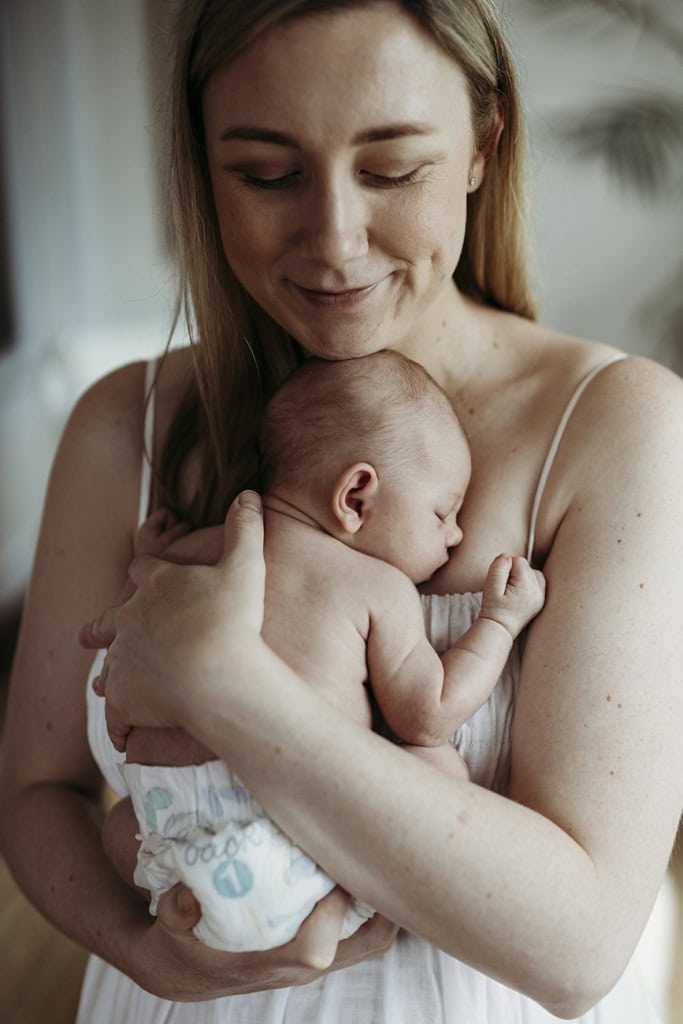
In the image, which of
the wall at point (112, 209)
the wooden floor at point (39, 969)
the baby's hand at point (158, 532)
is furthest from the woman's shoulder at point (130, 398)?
the wall at point (112, 209)

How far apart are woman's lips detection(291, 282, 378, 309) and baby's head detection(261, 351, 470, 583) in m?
0.08

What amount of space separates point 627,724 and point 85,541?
2.50ft

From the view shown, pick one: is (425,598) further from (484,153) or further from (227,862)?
(484,153)

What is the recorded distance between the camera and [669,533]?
3.66 ft

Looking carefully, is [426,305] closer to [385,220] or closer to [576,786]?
[385,220]

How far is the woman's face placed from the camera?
1.05 metres

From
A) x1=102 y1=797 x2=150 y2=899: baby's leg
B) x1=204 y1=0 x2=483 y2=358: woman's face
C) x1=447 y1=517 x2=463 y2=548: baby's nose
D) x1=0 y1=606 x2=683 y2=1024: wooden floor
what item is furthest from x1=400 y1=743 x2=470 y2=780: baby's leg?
x1=0 y1=606 x2=683 y2=1024: wooden floor

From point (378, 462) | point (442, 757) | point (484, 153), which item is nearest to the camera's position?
point (442, 757)

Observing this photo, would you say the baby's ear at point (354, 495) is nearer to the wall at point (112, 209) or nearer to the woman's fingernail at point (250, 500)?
the woman's fingernail at point (250, 500)

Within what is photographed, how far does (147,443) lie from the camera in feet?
4.77

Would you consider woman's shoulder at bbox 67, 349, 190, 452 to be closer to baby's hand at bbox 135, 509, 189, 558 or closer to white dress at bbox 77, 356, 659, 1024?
baby's hand at bbox 135, 509, 189, 558

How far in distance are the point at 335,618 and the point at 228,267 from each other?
0.57m

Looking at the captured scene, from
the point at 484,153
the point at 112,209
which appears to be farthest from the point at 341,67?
the point at 112,209

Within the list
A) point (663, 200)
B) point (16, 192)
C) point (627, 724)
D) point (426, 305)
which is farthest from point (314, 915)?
point (16, 192)
